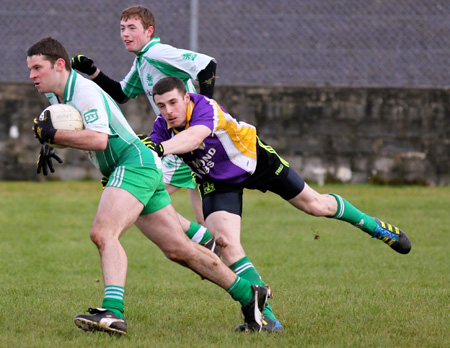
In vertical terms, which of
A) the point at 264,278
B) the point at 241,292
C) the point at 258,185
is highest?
the point at 258,185

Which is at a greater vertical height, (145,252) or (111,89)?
(111,89)

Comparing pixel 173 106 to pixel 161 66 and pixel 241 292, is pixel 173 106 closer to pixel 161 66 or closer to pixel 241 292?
pixel 241 292

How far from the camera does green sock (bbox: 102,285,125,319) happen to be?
5090mm

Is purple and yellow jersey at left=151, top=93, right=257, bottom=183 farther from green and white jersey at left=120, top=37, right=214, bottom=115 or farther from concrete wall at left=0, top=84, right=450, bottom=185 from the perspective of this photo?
concrete wall at left=0, top=84, right=450, bottom=185

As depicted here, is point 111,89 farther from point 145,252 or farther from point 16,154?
point 16,154

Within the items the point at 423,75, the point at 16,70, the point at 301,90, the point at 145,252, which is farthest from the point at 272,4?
the point at 145,252

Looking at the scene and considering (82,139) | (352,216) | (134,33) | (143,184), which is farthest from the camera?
(134,33)

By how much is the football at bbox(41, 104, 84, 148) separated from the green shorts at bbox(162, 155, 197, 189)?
2.61 meters

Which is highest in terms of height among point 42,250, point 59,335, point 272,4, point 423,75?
point 272,4

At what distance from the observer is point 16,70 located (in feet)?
46.3

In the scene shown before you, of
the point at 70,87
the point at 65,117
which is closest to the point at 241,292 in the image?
the point at 65,117

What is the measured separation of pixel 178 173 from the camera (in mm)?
7754

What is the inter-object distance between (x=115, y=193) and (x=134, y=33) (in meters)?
2.77

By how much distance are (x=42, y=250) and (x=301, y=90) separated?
19.8ft
